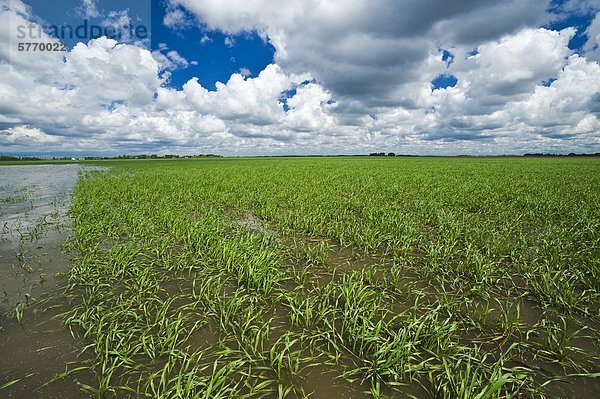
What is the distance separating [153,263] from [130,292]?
125 centimetres

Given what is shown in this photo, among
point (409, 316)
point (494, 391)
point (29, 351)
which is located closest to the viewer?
point (494, 391)

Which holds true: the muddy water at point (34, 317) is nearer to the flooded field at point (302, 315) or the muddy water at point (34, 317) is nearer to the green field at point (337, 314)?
the flooded field at point (302, 315)

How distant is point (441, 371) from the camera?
3229 millimetres

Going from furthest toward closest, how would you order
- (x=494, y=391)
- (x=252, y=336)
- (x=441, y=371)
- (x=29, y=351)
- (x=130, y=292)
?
(x=130, y=292) → (x=252, y=336) → (x=29, y=351) → (x=441, y=371) → (x=494, y=391)

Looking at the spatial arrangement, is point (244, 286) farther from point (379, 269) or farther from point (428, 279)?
point (428, 279)

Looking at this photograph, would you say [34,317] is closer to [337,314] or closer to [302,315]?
[302,315]

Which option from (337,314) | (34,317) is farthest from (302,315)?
(34,317)

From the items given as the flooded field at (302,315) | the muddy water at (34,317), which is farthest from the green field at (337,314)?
the muddy water at (34,317)

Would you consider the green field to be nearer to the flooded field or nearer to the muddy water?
the flooded field

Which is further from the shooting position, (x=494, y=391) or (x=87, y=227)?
(x=87, y=227)

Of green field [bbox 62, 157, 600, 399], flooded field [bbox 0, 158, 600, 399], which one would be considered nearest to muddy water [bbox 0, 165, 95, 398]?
flooded field [bbox 0, 158, 600, 399]

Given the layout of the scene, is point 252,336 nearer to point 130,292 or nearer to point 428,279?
point 130,292

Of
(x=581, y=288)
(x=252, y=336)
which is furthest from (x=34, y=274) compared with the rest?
(x=581, y=288)

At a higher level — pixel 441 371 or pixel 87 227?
pixel 87 227
